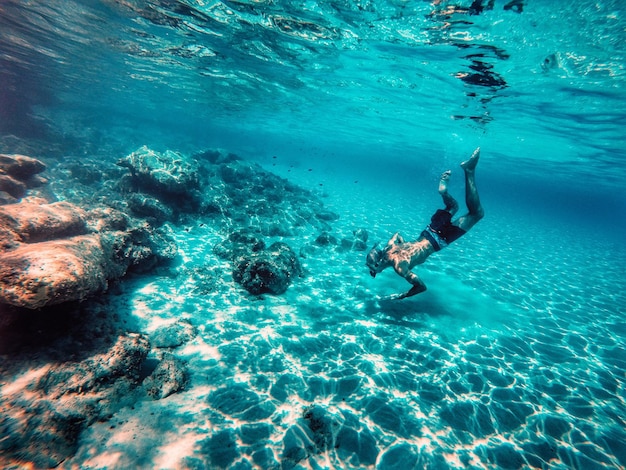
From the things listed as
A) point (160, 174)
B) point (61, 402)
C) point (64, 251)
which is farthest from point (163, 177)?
point (61, 402)

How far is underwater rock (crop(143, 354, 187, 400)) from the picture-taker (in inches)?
204

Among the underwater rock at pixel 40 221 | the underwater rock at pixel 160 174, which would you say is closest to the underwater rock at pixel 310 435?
the underwater rock at pixel 40 221

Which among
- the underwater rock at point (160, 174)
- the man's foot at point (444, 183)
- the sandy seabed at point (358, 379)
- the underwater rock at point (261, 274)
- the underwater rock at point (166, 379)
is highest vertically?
the man's foot at point (444, 183)

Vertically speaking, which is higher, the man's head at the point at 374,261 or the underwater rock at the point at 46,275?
the underwater rock at the point at 46,275

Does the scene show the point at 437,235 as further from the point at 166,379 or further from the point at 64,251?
the point at 64,251

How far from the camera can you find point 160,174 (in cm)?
1307

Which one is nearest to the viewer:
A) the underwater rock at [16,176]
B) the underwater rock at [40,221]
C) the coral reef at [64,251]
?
the coral reef at [64,251]

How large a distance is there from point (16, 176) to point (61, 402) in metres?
12.0

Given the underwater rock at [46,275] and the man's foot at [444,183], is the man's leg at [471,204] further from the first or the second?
the underwater rock at [46,275]

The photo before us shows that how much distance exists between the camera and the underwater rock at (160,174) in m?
13.1

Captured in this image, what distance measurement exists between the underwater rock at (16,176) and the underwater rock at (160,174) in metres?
3.46

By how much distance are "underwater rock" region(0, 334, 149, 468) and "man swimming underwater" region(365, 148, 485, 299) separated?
604cm

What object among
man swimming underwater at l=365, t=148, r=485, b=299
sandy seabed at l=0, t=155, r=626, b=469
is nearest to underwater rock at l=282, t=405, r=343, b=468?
sandy seabed at l=0, t=155, r=626, b=469

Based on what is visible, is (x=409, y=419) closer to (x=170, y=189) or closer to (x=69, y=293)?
(x=69, y=293)
